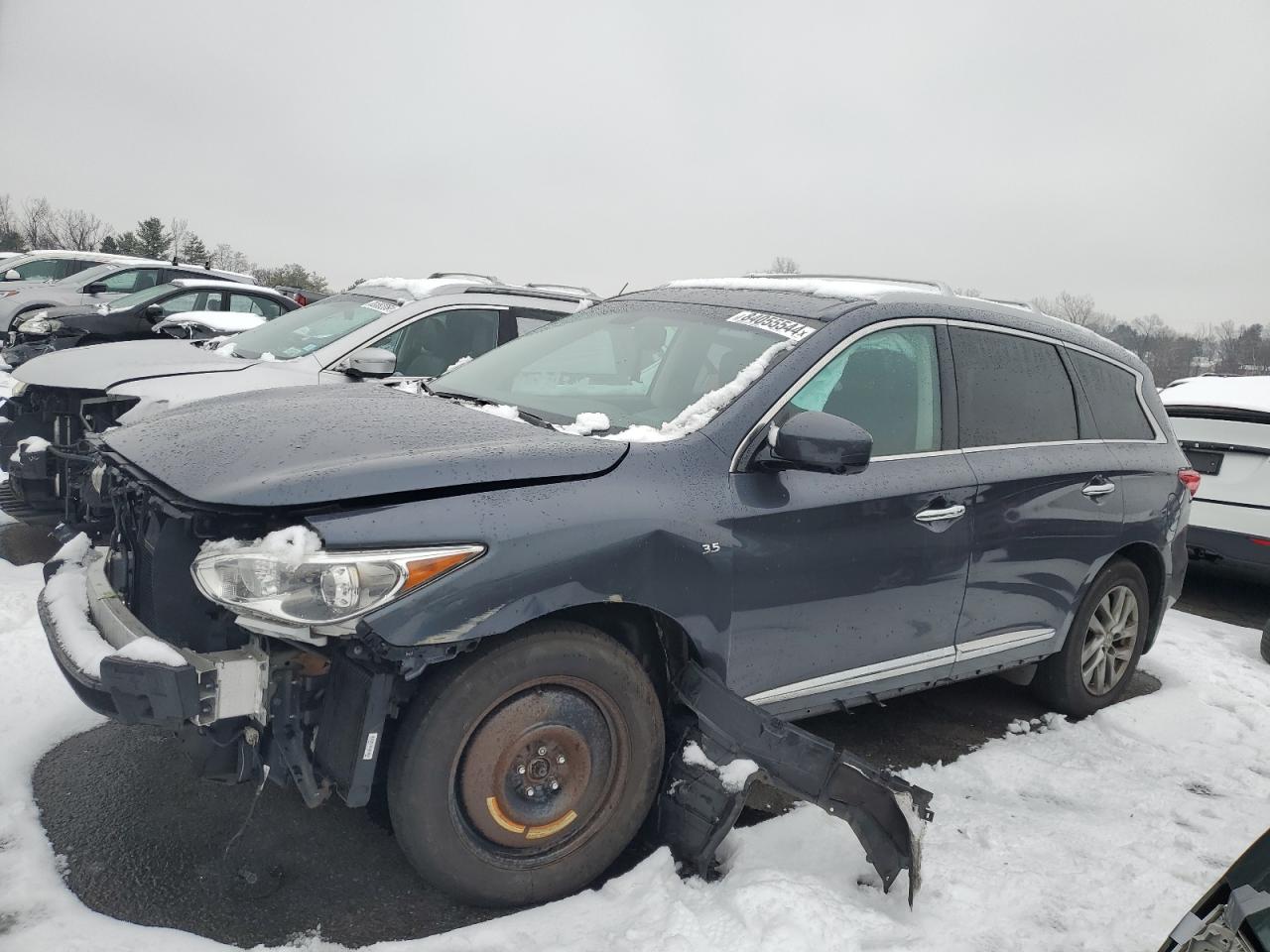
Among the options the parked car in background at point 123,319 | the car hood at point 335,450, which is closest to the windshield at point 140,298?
the parked car in background at point 123,319

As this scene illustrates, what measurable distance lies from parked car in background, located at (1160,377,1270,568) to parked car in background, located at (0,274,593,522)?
460cm

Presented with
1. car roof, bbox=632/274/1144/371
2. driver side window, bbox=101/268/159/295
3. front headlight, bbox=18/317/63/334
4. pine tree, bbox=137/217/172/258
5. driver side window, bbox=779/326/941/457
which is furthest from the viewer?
pine tree, bbox=137/217/172/258

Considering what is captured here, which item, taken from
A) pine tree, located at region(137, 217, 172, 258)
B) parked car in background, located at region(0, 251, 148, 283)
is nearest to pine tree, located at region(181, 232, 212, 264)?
pine tree, located at region(137, 217, 172, 258)

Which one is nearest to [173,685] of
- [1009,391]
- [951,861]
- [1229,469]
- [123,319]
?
[951,861]

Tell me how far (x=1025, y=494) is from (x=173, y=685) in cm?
306

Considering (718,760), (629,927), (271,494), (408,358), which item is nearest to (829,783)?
(718,760)

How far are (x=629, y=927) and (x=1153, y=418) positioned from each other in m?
3.65

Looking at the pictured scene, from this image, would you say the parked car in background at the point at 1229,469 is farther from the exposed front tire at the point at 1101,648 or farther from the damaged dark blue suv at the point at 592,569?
the damaged dark blue suv at the point at 592,569

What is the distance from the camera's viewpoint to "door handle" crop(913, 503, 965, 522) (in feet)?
11.0

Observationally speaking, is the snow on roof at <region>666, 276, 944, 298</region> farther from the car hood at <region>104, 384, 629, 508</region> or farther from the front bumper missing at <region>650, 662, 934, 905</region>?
the front bumper missing at <region>650, 662, 934, 905</region>

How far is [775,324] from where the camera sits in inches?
134

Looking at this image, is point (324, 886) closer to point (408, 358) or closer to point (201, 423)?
point (201, 423)

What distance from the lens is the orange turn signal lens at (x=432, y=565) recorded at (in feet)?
7.55

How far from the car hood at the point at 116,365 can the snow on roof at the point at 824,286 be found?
10.1 feet
